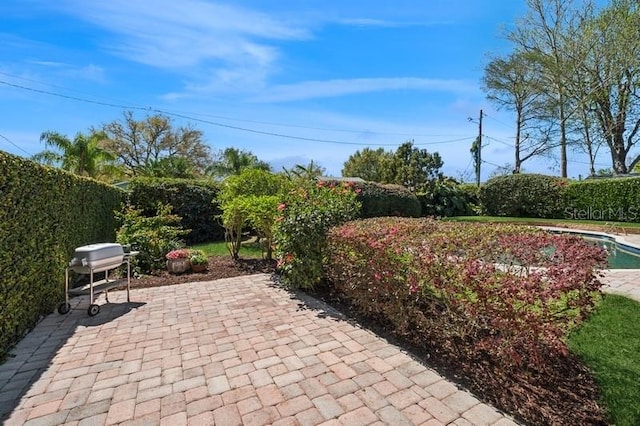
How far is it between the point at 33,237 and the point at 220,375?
9.83 ft

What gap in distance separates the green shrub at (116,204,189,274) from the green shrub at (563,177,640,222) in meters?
18.9

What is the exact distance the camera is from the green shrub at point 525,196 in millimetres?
18344

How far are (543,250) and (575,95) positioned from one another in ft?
76.0

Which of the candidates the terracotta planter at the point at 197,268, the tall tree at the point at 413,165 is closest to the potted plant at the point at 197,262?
the terracotta planter at the point at 197,268

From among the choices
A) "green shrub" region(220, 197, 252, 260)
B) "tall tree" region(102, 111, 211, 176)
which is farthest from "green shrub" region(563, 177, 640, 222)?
"tall tree" region(102, 111, 211, 176)

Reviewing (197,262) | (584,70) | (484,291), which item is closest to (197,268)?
(197,262)

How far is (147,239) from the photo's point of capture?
753 centimetres

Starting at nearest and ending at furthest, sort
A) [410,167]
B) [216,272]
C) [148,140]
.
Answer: [216,272]
[148,140]
[410,167]

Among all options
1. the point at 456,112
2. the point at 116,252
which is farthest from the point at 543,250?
the point at 456,112

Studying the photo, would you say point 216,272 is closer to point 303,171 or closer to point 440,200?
point 303,171

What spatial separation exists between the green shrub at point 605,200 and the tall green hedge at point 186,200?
17869 mm

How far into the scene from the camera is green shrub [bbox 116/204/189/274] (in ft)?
24.3

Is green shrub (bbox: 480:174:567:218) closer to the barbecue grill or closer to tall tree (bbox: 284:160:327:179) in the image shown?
tall tree (bbox: 284:160:327:179)

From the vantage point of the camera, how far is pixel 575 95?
20.3 metres
